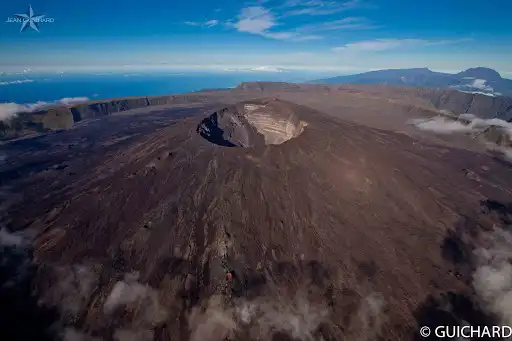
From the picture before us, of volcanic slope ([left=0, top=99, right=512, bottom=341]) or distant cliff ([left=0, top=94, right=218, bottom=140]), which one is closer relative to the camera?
volcanic slope ([left=0, top=99, right=512, bottom=341])

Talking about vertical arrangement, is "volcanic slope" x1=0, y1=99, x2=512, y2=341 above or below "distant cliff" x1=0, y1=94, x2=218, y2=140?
below

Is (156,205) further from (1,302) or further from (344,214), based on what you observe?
(344,214)

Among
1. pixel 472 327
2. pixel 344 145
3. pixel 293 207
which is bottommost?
pixel 472 327

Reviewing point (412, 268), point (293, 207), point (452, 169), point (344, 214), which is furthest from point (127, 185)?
point (452, 169)

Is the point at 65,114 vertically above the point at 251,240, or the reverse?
the point at 65,114

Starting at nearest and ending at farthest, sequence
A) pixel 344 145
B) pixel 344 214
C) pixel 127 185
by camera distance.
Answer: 1. pixel 344 214
2. pixel 127 185
3. pixel 344 145

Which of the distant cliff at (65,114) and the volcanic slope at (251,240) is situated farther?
the distant cliff at (65,114)

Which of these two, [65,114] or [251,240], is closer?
[251,240]

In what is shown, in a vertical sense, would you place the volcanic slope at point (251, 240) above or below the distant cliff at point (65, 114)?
below
